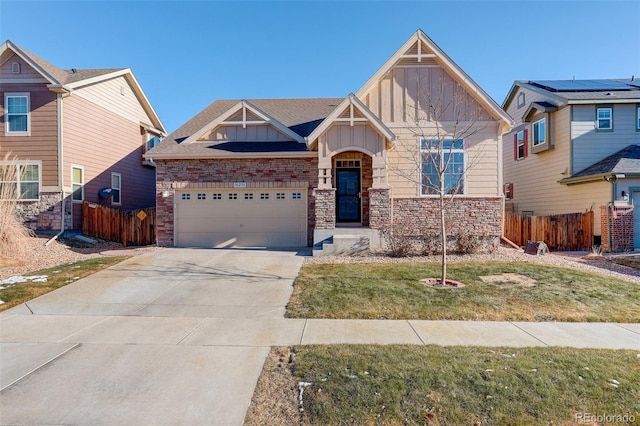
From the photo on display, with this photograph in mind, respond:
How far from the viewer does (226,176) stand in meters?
13.3

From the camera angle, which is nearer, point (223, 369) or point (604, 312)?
point (223, 369)

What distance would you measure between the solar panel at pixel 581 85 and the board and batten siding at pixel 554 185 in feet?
5.96

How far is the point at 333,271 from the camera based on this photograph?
9.05 metres

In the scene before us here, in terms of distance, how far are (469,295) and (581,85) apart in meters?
17.4

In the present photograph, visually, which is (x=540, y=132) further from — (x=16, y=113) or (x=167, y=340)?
(x=16, y=113)

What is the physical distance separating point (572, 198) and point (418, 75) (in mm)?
9556

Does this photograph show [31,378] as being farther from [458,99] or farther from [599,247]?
[599,247]

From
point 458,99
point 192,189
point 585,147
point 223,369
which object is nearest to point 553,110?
point 585,147

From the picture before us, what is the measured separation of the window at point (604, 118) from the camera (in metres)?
15.5

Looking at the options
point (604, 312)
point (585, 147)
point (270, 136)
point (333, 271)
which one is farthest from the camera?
point (585, 147)

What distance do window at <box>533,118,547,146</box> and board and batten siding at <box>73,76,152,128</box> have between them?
22.1 meters

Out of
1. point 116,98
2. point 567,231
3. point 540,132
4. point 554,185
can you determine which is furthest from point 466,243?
point 116,98

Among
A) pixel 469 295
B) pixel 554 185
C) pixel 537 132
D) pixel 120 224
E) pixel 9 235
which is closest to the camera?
pixel 469 295

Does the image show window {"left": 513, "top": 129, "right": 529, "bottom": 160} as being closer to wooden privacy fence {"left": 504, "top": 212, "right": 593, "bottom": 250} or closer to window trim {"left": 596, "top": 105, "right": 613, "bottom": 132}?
window trim {"left": 596, "top": 105, "right": 613, "bottom": 132}
